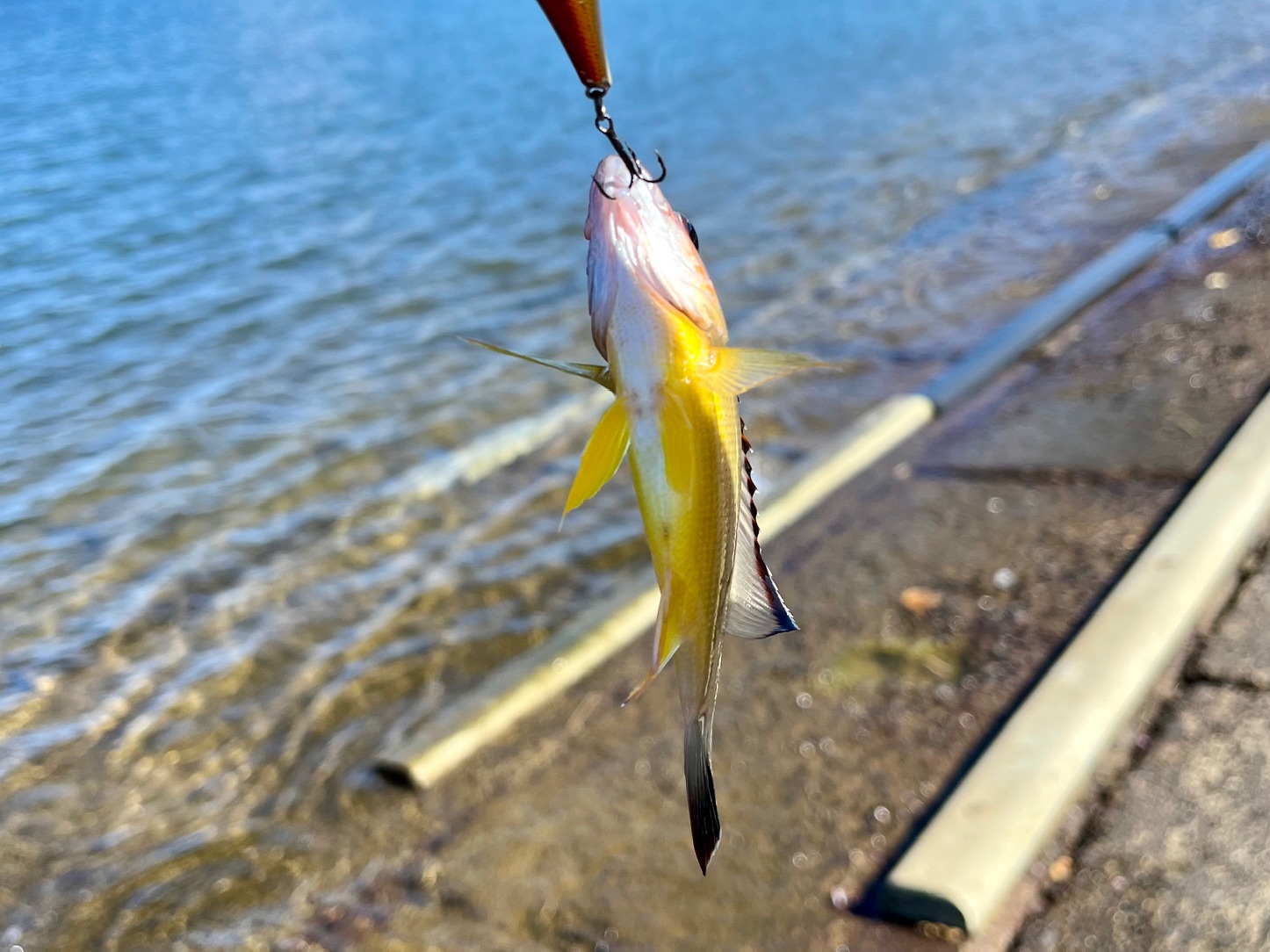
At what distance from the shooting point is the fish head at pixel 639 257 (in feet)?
4.74

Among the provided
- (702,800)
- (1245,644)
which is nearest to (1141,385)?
(1245,644)

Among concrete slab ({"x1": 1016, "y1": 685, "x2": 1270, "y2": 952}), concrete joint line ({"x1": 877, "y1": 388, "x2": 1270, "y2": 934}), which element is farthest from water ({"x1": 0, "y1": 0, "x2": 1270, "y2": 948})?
concrete slab ({"x1": 1016, "y1": 685, "x2": 1270, "y2": 952})

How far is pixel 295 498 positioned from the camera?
819 cm

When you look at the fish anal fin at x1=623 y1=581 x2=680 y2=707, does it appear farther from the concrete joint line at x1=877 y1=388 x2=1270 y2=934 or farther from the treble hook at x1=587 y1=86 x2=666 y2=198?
the concrete joint line at x1=877 y1=388 x2=1270 y2=934

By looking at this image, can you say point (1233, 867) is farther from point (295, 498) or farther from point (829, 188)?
point (829, 188)

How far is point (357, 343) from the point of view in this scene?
11008 mm

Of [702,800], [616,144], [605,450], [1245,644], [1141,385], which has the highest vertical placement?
[616,144]

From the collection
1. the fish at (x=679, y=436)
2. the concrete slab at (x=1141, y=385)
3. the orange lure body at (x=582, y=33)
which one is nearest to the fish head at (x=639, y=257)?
the fish at (x=679, y=436)

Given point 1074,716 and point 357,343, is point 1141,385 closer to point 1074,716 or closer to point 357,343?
point 1074,716

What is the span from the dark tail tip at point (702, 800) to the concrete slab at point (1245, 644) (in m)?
3.51

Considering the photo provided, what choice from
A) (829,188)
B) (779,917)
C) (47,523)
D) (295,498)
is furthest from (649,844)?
(829,188)

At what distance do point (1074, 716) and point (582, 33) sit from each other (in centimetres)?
340

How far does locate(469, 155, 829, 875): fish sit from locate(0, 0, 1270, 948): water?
3686mm

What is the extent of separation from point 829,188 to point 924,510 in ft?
32.1
